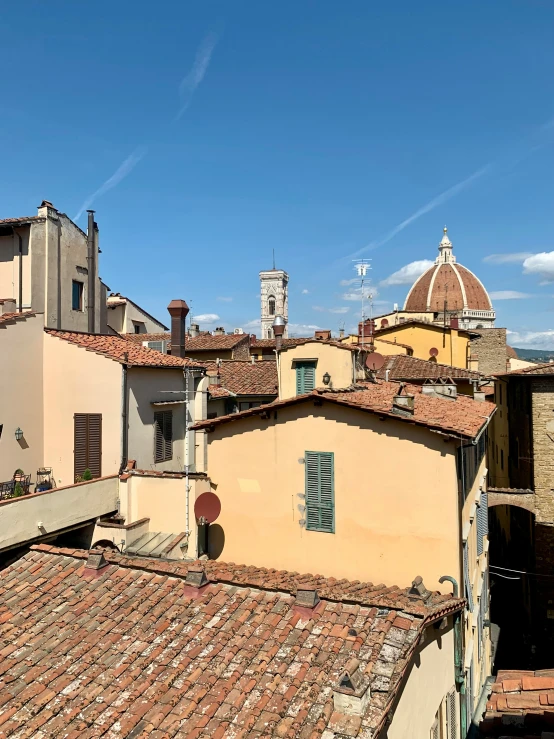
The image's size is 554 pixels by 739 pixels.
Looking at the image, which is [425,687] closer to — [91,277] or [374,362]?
[374,362]

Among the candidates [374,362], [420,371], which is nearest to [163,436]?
[374,362]

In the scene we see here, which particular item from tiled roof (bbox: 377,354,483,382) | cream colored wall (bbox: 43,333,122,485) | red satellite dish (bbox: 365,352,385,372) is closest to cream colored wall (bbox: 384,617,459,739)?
cream colored wall (bbox: 43,333,122,485)

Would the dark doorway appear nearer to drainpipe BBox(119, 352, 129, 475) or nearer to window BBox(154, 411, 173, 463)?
window BBox(154, 411, 173, 463)

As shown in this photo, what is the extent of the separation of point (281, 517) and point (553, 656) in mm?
15411

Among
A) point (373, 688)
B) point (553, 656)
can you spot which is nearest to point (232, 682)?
point (373, 688)

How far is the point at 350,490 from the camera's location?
11820 millimetres

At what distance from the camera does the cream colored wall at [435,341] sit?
3825cm

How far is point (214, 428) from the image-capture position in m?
13.2

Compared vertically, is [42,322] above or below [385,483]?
above

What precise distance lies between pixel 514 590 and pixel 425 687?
73.1 feet

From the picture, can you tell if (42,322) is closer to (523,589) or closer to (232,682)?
(232,682)

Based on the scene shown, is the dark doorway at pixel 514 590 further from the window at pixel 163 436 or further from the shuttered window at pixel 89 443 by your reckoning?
the shuttered window at pixel 89 443

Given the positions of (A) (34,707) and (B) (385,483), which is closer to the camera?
(A) (34,707)

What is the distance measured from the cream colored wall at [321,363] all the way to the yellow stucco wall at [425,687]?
12.3m
